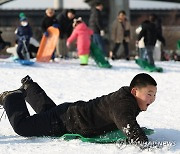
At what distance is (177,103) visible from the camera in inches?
247

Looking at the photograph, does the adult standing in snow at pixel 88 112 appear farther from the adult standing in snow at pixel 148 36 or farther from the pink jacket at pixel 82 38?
Result: the adult standing in snow at pixel 148 36

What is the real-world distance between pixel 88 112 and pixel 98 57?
6.91 metres

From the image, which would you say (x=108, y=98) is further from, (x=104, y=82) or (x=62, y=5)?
(x=62, y=5)

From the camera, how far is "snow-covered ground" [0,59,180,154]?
138 inches

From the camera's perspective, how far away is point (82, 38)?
1056 centimetres

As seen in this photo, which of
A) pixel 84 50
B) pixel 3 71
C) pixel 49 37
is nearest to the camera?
pixel 3 71

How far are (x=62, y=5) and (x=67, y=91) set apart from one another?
4533 centimetres

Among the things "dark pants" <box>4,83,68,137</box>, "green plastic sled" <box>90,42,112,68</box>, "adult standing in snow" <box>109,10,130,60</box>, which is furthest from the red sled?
"dark pants" <box>4,83,68,137</box>

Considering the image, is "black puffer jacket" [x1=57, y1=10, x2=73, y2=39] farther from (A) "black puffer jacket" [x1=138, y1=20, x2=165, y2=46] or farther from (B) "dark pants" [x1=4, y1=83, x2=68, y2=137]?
(B) "dark pants" [x1=4, y1=83, x2=68, y2=137]

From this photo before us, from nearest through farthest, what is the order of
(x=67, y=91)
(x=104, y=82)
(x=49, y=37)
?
(x=67, y=91), (x=104, y=82), (x=49, y=37)

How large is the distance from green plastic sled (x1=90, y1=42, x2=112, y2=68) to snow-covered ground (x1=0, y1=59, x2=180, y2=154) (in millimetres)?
186

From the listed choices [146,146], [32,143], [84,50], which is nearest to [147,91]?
[146,146]

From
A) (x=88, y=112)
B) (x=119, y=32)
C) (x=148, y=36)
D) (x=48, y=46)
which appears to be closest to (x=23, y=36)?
(x=48, y=46)

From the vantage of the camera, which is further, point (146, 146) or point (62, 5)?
point (62, 5)
